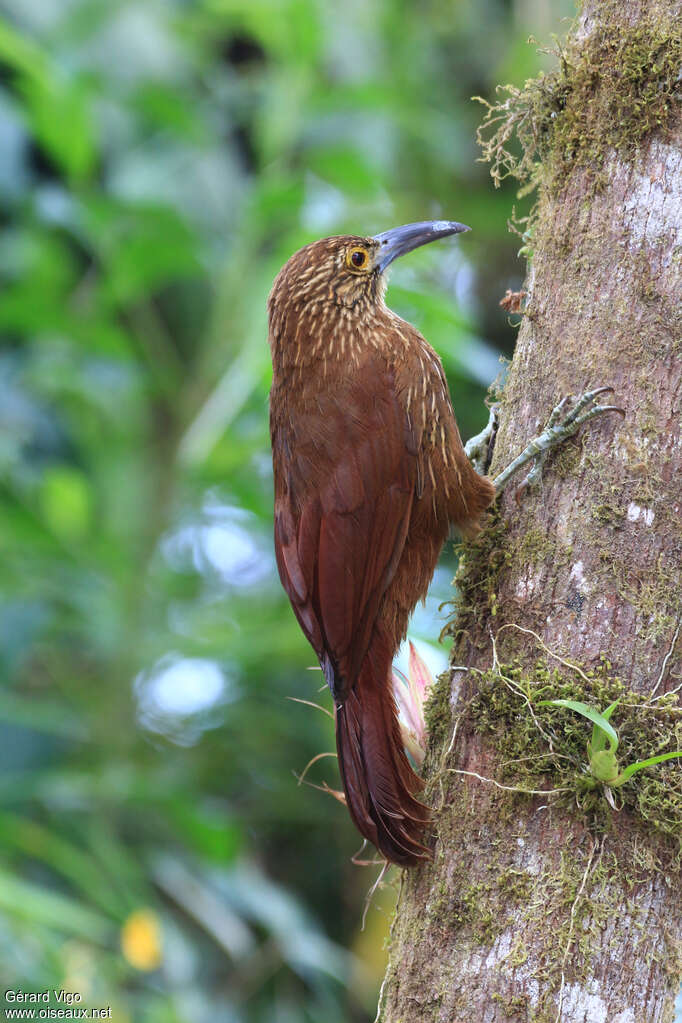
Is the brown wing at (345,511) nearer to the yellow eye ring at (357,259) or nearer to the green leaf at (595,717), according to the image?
the yellow eye ring at (357,259)

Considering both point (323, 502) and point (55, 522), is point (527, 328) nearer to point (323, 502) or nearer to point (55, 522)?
point (323, 502)

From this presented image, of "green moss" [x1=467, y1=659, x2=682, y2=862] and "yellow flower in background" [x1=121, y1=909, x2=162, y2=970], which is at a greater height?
"green moss" [x1=467, y1=659, x2=682, y2=862]

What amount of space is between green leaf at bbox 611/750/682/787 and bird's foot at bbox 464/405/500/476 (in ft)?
2.76

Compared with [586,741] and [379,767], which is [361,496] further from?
[586,741]

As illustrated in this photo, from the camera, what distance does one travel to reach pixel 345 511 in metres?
2.01

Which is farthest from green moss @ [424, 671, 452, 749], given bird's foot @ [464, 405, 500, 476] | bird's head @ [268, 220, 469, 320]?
bird's head @ [268, 220, 469, 320]

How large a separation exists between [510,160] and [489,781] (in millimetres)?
1063

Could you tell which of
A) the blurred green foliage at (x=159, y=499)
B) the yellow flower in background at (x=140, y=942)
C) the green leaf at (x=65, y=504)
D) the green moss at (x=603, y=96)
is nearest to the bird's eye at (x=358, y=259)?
the blurred green foliage at (x=159, y=499)

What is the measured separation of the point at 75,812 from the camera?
121 inches

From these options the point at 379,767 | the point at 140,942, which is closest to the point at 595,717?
the point at 379,767

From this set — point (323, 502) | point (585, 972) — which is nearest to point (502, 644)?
point (585, 972)

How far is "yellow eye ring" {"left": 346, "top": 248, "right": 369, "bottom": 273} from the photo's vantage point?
2393mm

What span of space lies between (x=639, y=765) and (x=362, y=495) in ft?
2.64

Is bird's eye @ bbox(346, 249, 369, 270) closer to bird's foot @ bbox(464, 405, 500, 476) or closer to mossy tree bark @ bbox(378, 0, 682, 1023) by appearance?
bird's foot @ bbox(464, 405, 500, 476)
